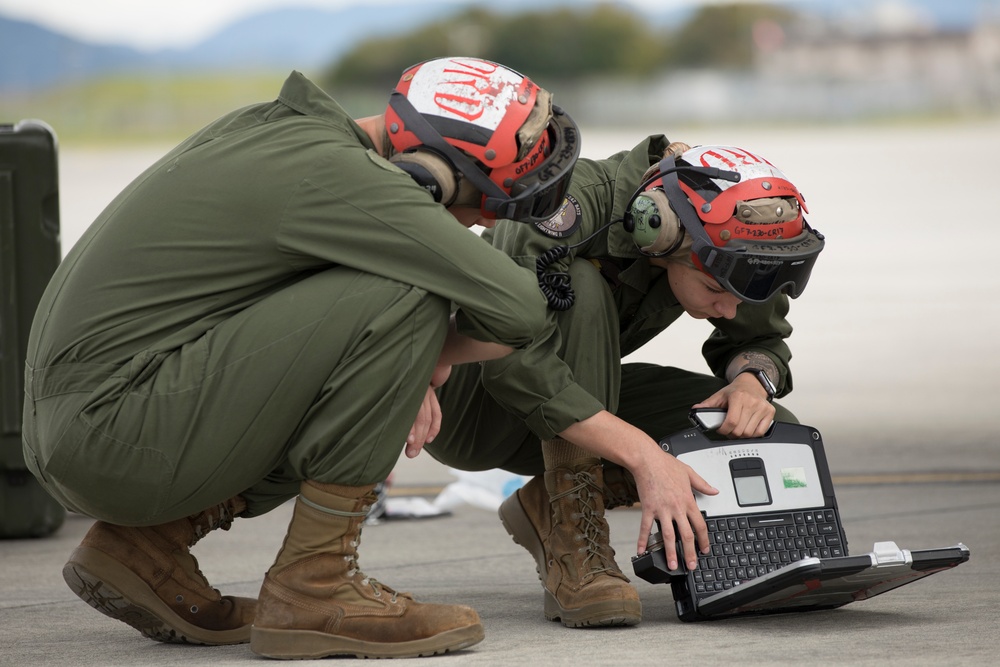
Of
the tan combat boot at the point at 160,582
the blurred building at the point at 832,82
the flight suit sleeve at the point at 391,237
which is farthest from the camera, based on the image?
the blurred building at the point at 832,82

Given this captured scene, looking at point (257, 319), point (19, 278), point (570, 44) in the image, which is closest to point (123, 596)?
point (257, 319)

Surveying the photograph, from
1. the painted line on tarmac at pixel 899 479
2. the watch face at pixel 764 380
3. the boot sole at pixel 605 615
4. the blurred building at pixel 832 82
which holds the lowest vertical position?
the boot sole at pixel 605 615

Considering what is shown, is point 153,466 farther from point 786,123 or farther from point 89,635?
point 786,123

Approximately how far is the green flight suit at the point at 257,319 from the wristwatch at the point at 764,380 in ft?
2.67

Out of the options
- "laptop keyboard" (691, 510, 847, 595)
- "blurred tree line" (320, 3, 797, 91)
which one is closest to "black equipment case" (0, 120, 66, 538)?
"laptop keyboard" (691, 510, 847, 595)

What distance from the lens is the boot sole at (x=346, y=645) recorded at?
2355 mm

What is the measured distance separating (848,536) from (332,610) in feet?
6.68

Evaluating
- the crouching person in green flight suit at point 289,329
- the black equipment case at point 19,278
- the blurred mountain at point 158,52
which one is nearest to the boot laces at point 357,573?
the crouching person in green flight suit at point 289,329

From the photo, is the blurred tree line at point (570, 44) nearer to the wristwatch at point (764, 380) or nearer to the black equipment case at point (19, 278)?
the black equipment case at point (19, 278)

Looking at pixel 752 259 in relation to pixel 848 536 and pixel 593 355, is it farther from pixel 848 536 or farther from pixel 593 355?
pixel 848 536

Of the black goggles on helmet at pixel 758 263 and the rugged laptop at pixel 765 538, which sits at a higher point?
the black goggles on helmet at pixel 758 263

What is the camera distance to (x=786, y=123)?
50094mm

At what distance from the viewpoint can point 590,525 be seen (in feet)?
9.22

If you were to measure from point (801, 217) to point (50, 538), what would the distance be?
2.75 m
